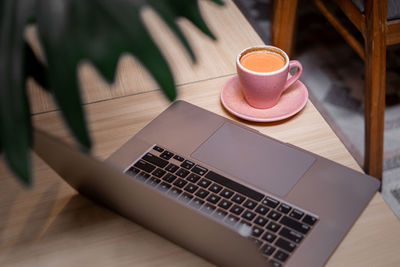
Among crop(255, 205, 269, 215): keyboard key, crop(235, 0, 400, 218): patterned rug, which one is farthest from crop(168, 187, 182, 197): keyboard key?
crop(235, 0, 400, 218): patterned rug

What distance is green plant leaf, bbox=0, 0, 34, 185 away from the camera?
0.34 meters

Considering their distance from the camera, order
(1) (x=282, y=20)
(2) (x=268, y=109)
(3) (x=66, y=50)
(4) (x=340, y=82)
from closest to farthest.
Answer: (3) (x=66, y=50), (2) (x=268, y=109), (1) (x=282, y=20), (4) (x=340, y=82)

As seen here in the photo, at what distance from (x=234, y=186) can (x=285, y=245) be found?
110 mm

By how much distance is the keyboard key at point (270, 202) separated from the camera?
1.98 feet

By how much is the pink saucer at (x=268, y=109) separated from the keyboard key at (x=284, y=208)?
177 millimetres

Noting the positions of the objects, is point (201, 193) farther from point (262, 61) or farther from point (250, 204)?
point (262, 61)

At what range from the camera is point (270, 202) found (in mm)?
606

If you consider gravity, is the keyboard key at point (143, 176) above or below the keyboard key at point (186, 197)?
above

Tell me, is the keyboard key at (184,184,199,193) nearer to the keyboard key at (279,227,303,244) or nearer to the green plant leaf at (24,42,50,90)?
the keyboard key at (279,227,303,244)

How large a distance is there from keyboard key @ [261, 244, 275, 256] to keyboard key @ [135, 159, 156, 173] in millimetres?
198

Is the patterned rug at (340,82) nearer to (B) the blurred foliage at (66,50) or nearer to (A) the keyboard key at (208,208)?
(A) the keyboard key at (208,208)

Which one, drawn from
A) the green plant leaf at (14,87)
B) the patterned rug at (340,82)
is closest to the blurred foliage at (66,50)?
the green plant leaf at (14,87)

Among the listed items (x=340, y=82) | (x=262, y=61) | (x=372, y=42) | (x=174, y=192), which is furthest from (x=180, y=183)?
(x=340, y=82)

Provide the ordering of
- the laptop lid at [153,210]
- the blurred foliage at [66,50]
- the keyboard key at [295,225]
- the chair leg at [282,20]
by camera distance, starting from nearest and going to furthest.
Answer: the blurred foliage at [66,50]
the laptop lid at [153,210]
the keyboard key at [295,225]
the chair leg at [282,20]
